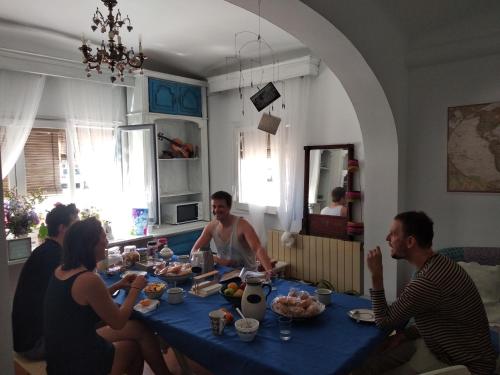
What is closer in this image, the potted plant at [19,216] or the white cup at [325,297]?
the white cup at [325,297]

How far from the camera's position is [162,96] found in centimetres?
438

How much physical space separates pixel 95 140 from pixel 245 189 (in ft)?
A: 6.02

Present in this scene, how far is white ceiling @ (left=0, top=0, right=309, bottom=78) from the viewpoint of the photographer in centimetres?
293

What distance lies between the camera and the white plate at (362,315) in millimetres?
1850

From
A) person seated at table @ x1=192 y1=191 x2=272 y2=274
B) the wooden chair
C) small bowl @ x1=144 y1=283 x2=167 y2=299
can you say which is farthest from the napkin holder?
the wooden chair

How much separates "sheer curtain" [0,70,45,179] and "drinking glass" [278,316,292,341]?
3.06 meters

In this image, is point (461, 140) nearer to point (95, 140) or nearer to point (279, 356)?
point (279, 356)

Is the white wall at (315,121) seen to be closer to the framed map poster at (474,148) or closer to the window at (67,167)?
the framed map poster at (474,148)

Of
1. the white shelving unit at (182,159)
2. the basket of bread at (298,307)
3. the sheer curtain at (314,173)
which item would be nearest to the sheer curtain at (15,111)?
the white shelving unit at (182,159)

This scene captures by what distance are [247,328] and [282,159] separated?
2550mm

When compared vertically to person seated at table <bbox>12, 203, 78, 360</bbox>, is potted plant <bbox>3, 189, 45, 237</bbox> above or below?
above

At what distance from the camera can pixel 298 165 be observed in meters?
3.96

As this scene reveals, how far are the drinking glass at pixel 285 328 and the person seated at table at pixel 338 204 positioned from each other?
208 cm

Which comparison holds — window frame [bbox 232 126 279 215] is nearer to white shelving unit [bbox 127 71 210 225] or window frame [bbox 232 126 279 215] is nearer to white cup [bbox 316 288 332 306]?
white shelving unit [bbox 127 71 210 225]
